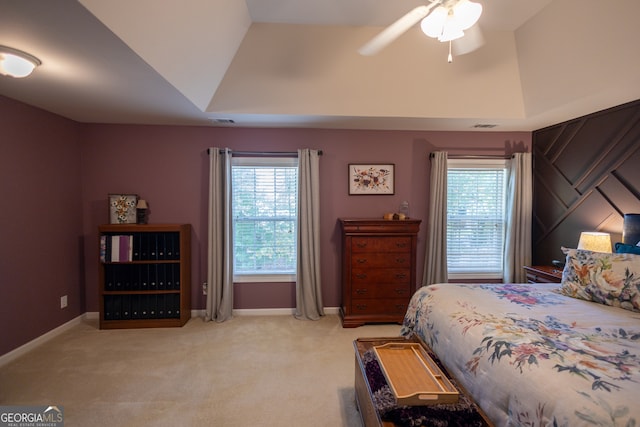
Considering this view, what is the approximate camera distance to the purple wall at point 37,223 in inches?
99.4

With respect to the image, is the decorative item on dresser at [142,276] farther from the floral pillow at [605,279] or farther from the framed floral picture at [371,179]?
the floral pillow at [605,279]

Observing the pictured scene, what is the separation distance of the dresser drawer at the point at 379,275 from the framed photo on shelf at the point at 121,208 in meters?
2.63

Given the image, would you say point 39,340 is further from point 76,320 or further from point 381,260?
point 381,260

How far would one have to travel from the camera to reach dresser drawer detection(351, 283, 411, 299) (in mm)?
3258

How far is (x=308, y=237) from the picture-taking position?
346cm

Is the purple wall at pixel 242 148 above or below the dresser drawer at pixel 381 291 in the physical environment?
above

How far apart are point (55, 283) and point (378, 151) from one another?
12.7ft

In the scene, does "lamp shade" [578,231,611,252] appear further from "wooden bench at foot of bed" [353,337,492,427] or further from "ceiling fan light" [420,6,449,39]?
"ceiling fan light" [420,6,449,39]

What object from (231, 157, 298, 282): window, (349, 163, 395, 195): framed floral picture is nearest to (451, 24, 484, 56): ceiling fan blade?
(349, 163, 395, 195): framed floral picture

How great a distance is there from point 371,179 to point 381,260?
1030 mm

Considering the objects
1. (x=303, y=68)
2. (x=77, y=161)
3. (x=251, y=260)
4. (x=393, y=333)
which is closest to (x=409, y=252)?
(x=393, y=333)

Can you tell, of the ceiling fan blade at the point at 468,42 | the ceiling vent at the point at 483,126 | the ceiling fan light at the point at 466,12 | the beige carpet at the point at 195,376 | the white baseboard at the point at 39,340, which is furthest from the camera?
Result: the ceiling vent at the point at 483,126

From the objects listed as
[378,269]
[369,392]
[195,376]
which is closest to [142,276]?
[195,376]

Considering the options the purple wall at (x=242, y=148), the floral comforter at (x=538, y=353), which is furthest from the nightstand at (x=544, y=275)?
the purple wall at (x=242, y=148)
